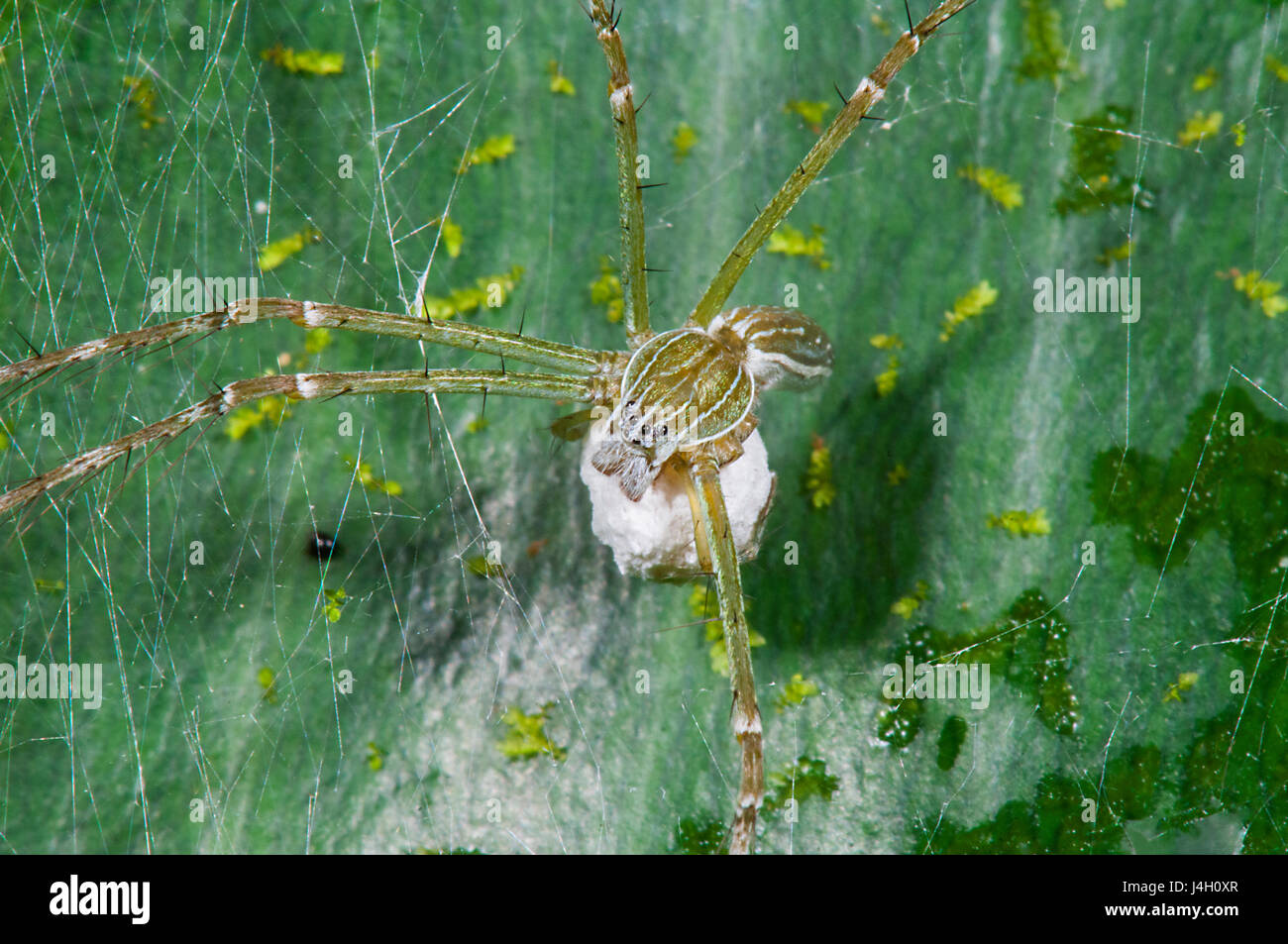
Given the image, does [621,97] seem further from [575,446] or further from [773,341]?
[575,446]

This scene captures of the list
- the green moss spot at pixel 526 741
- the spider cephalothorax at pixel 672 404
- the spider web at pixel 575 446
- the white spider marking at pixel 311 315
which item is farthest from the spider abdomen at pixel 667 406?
the green moss spot at pixel 526 741

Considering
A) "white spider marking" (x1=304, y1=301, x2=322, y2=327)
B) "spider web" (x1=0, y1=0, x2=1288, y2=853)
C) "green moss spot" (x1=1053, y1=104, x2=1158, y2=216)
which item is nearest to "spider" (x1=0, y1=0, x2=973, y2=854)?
"white spider marking" (x1=304, y1=301, x2=322, y2=327)

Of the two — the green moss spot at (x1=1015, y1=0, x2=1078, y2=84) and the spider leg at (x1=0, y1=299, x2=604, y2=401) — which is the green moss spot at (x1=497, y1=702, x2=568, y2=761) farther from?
the green moss spot at (x1=1015, y1=0, x2=1078, y2=84)

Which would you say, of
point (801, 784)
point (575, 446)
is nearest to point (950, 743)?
point (801, 784)

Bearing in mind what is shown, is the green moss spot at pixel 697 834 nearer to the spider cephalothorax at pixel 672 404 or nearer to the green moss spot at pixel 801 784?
the green moss spot at pixel 801 784
